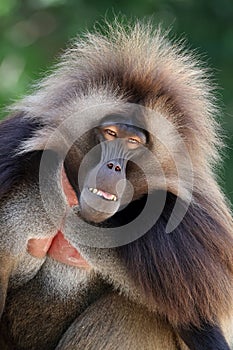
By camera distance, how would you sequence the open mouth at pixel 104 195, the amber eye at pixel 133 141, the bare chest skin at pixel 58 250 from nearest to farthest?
the open mouth at pixel 104 195
the amber eye at pixel 133 141
the bare chest skin at pixel 58 250

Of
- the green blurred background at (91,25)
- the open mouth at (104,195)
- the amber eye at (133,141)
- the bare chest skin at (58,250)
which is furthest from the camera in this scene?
the green blurred background at (91,25)

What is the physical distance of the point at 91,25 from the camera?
8203 mm

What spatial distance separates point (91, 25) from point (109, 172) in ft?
14.9

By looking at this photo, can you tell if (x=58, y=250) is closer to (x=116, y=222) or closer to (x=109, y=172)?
(x=116, y=222)

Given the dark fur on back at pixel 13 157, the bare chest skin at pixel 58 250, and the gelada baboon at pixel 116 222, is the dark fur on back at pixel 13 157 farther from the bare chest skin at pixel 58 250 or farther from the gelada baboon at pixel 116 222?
the bare chest skin at pixel 58 250

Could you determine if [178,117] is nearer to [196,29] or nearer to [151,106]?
[151,106]

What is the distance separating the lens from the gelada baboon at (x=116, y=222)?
3975 mm

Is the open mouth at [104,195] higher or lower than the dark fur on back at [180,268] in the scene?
higher

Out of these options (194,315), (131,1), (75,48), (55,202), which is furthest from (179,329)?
(131,1)

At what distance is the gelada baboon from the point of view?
397 centimetres

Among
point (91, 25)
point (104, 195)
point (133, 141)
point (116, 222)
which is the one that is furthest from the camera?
point (91, 25)

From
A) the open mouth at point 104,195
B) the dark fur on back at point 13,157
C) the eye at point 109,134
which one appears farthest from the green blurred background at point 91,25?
the open mouth at point 104,195

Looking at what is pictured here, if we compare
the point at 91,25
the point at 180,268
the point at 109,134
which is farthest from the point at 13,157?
the point at 91,25

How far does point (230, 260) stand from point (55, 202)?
2.22ft
